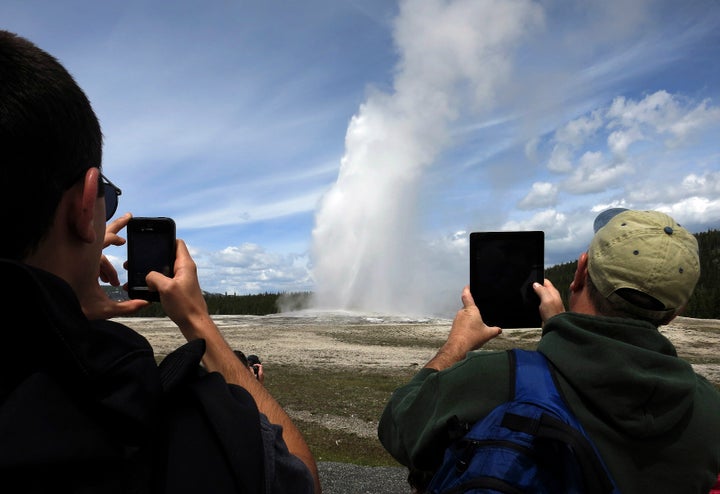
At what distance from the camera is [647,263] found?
7.41ft

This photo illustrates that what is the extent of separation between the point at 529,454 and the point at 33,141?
65.6 inches

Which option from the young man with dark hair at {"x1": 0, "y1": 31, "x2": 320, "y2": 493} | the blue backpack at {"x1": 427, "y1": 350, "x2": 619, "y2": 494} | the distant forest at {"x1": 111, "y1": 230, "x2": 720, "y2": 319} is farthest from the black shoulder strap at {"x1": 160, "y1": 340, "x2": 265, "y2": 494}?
the distant forest at {"x1": 111, "y1": 230, "x2": 720, "y2": 319}

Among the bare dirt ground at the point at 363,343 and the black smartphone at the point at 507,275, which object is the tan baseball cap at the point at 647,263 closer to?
the black smartphone at the point at 507,275

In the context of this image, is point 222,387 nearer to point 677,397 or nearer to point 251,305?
point 677,397

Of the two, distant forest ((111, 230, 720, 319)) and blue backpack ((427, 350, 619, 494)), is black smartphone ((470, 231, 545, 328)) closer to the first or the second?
blue backpack ((427, 350, 619, 494))

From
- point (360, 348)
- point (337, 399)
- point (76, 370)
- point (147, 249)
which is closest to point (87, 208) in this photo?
point (76, 370)

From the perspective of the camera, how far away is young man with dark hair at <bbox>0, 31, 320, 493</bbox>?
1.06m

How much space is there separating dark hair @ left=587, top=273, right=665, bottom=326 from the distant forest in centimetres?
4579

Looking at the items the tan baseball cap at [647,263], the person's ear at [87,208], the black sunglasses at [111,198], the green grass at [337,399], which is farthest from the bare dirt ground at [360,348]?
the person's ear at [87,208]

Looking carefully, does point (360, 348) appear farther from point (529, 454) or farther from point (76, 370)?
→ point (76, 370)

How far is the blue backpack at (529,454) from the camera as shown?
184 cm

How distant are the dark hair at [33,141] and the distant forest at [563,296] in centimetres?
4625

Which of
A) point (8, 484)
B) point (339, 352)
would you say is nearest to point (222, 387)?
point (8, 484)

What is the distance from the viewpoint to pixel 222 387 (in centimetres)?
130
